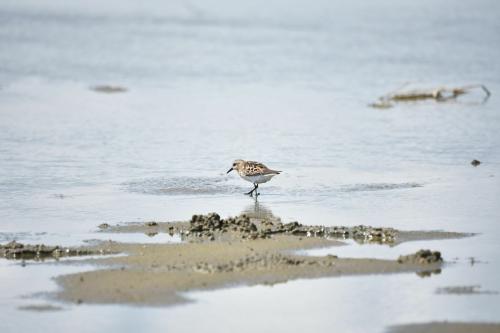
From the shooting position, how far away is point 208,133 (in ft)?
82.9

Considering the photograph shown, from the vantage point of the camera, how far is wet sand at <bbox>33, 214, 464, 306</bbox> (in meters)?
12.5

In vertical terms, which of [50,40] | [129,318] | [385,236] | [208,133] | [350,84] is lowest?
[129,318]

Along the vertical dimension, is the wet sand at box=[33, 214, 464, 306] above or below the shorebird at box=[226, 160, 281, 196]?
below

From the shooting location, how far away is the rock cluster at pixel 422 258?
13492mm

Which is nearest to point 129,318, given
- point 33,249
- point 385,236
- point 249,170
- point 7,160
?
point 33,249

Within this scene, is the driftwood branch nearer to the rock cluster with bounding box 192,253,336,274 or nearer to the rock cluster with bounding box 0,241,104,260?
the rock cluster with bounding box 192,253,336,274

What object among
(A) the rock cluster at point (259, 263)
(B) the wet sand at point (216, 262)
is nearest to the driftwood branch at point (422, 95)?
(B) the wet sand at point (216, 262)

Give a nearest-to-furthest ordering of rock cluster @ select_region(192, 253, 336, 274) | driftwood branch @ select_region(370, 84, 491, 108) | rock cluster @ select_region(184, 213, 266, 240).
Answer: rock cluster @ select_region(192, 253, 336, 274), rock cluster @ select_region(184, 213, 266, 240), driftwood branch @ select_region(370, 84, 491, 108)

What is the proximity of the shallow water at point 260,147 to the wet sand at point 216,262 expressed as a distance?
1.00 ft

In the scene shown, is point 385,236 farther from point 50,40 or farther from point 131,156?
point 50,40

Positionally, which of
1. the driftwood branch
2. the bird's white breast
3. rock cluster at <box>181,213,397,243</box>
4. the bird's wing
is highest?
the driftwood branch

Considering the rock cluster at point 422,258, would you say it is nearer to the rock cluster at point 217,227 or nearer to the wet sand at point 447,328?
the rock cluster at point 217,227

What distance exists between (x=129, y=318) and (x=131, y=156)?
34.7 feet

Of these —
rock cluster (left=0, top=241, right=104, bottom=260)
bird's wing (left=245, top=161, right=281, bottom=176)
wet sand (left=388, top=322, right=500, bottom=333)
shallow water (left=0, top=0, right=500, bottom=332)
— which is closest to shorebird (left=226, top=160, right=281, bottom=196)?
bird's wing (left=245, top=161, right=281, bottom=176)
